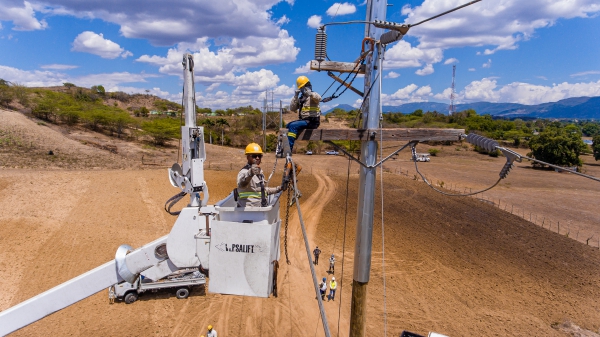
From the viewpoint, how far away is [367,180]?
248 inches

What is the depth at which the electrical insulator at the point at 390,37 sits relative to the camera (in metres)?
5.49

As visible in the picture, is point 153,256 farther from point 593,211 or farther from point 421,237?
point 593,211

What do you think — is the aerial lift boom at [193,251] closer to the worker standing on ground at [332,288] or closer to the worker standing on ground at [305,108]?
the worker standing on ground at [305,108]

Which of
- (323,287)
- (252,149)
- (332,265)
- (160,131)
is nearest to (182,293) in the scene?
(323,287)

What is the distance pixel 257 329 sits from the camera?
1146 centimetres

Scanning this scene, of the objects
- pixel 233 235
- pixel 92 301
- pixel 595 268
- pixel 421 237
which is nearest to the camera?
pixel 233 235

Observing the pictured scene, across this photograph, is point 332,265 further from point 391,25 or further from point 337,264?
point 391,25

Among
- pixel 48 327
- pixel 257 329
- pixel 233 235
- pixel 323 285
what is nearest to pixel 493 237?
pixel 323 285

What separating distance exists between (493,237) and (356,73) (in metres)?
16.8

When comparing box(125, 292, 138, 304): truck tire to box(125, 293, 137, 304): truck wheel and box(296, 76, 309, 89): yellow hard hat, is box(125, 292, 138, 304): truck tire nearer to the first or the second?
box(125, 293, 137, 304): truck wheel

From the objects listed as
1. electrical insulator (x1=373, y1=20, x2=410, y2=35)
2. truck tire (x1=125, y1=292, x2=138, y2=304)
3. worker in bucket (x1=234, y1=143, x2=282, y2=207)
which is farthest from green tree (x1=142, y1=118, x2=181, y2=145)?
electrical insulator (x1=373, y1=20, x2=410, y2=35)

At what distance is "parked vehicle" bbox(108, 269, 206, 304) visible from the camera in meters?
12.3

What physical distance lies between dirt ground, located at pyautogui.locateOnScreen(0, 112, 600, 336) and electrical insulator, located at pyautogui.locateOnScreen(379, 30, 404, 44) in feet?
21.3

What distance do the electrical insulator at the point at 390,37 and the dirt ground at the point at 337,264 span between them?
6494 mm
